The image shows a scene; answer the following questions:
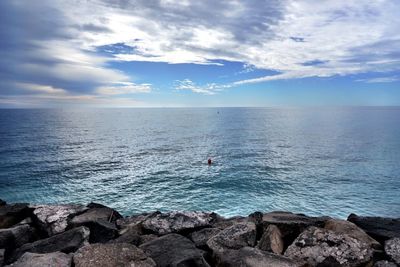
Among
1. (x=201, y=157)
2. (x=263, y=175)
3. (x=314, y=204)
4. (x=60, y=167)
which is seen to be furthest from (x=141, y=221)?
(x=201, y=157)

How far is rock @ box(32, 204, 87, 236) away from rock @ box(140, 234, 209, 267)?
14.6ft

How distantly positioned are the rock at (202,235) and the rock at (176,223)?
47cm

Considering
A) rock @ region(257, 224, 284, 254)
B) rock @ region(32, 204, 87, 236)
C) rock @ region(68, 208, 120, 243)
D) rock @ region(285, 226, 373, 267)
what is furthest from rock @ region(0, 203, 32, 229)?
rock @ region(285, 226, 373, 267)

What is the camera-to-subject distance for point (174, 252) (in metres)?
8.75

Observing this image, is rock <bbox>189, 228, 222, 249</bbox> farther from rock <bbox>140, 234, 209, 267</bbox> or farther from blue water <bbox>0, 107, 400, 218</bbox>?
blue water <bbox>0, 107, 400, 218</bbox>

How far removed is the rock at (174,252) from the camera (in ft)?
26.9

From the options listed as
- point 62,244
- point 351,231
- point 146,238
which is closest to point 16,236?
point 62,244

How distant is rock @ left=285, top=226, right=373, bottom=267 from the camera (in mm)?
8555

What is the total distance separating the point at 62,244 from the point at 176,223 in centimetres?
403

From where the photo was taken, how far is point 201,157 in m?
62.3

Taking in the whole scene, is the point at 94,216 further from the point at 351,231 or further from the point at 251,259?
the point at 351,231

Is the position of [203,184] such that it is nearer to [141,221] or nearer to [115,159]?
[115,159]

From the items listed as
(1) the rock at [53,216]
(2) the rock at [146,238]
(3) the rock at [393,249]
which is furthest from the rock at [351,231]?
(1) the rock at [53,216]

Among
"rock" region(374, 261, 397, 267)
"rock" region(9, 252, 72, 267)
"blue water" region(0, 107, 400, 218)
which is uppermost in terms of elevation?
"rock" region(9, 252, 72, 267)
